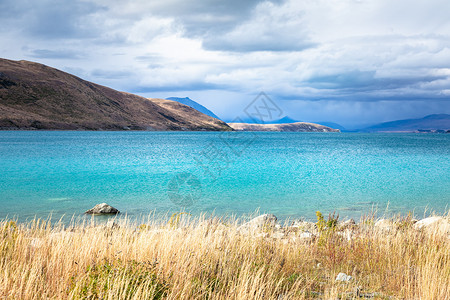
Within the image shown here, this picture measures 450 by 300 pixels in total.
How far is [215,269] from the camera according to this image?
546 cm

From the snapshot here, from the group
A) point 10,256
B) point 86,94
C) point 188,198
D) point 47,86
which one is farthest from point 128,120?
point 10,256

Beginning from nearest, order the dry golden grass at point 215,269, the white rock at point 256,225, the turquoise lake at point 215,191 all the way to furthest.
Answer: the dry golden grass at point 215,269
the white rock at point 256,225
the turquoise lake at point 215,191

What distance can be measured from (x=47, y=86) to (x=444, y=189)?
16986 centimetres

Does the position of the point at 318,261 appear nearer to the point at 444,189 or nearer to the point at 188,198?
the point at 188,198

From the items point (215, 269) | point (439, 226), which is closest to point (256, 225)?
point (215, 269)

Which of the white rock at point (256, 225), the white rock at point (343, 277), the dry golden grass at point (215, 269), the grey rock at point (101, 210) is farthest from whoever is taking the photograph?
the grey rock at point (101, 210)

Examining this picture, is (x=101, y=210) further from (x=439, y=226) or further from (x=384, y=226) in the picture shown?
(x=439, y=226)

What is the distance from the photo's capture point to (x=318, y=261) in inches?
278

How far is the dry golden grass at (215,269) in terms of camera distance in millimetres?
4547

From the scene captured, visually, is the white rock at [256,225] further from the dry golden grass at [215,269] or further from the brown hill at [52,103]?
the brown hill at [52,103]

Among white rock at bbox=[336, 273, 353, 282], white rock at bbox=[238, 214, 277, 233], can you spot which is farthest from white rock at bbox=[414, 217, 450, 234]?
white rock at bbox=[238, 214, 277, 233]

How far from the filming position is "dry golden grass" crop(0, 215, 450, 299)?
4.55m

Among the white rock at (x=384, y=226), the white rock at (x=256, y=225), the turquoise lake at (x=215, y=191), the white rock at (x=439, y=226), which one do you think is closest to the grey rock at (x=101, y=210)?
the turquoise lake at (x=215, y=191)

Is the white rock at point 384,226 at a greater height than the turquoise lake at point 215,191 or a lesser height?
greater
